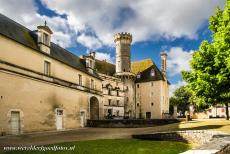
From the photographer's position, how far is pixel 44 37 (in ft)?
85.9

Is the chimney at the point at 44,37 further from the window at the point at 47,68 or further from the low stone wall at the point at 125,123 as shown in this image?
the low stone wall at the point at 125,123

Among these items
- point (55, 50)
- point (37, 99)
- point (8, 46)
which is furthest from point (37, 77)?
point (55, 50)

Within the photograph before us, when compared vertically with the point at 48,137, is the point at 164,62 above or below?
above

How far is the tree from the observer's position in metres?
18.5

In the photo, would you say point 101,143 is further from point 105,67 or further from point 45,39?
→ point 105,67

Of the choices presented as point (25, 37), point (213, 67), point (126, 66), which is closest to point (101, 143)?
point (213, 67)

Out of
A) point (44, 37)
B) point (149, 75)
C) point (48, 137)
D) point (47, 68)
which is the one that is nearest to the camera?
point (48, 137)

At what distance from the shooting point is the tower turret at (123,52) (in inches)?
2219

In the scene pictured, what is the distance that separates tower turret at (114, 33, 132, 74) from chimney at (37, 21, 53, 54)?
3036 centimetres

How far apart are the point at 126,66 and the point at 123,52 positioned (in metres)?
3.04

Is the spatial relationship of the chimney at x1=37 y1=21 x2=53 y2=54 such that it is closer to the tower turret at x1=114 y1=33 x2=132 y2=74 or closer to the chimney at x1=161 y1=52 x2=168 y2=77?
the tower turret at x1=114 y1=33 x2=132 y2=74

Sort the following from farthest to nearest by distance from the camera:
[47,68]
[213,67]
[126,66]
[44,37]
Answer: [126,66] → [44,37] → [47,68] → [213,67]

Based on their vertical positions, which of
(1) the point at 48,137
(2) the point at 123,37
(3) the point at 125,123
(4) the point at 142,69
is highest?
(2) the point at 123,37

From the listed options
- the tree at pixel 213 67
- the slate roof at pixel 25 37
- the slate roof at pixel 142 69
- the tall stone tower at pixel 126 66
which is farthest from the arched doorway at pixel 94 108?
the tall stone tower at pixel 126 66
